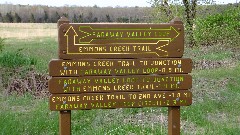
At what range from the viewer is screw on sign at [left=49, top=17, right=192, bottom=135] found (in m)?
4.43

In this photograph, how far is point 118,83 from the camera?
4.50 meters

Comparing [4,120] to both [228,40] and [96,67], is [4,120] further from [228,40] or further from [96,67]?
[228,40]

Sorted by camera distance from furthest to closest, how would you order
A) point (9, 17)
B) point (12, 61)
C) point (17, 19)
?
1. point (17, 19)
2. point (9, 17)
3. point (12, 61)

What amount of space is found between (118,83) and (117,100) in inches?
7.2

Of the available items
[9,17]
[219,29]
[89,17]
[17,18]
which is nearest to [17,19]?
[17,18]

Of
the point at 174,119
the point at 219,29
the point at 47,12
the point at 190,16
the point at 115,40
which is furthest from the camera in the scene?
the point at 47,12

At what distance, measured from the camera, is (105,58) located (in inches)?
176

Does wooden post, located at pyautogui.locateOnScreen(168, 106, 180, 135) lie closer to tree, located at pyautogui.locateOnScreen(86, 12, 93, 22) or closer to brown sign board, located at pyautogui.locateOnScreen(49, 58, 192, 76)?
brown sign board, located at pyautogui.locateOnScreen(49, 58, 192, 76)

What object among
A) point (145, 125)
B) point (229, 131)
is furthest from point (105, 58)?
point (229, 131)

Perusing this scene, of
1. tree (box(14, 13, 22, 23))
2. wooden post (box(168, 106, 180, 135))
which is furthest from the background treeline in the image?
wooden post (box(168, 106, 180, 135))

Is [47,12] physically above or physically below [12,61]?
above

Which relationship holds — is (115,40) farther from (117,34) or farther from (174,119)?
(174,119)

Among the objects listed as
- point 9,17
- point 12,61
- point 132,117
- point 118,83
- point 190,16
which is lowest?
point 132,117

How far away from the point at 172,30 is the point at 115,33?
635mm
